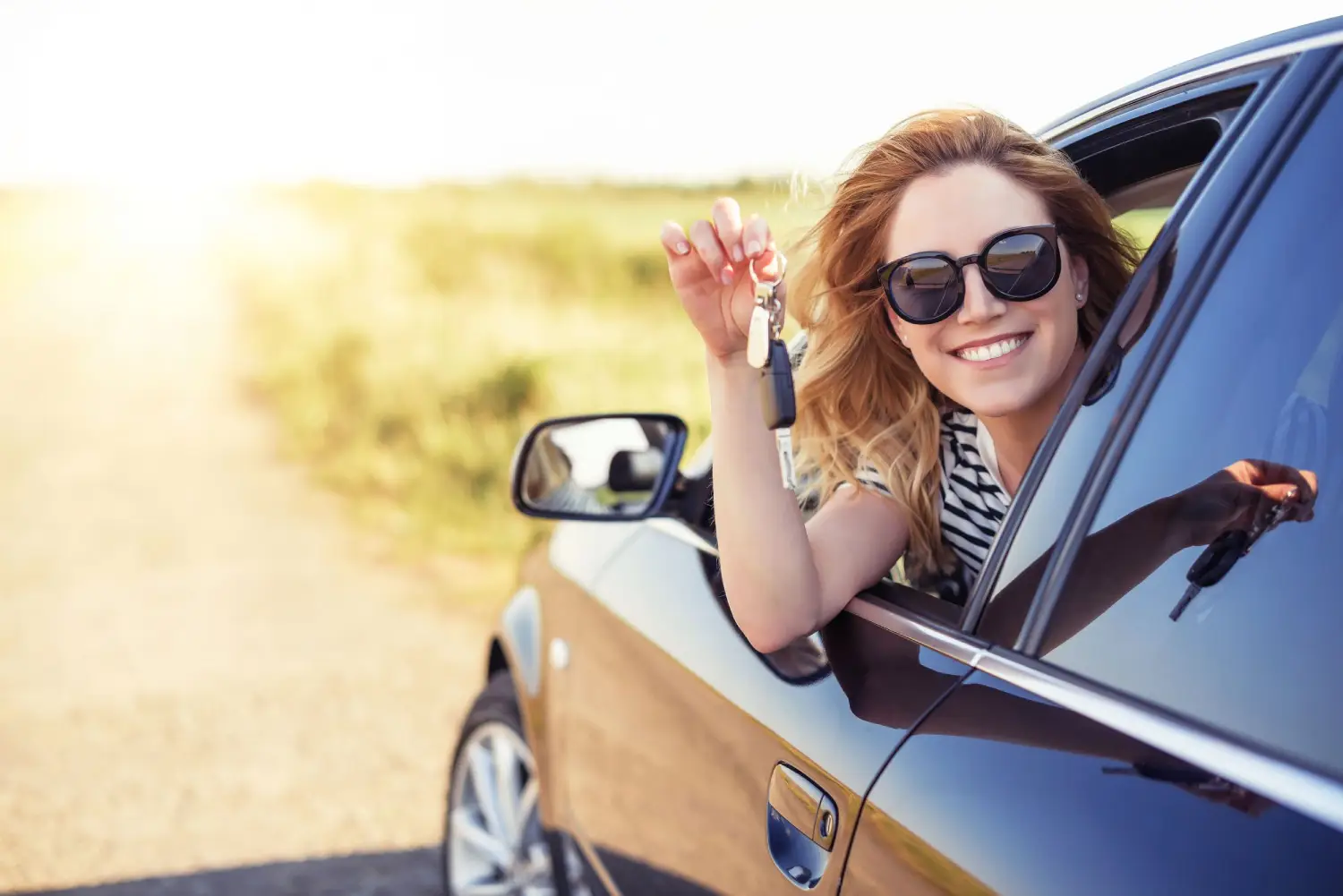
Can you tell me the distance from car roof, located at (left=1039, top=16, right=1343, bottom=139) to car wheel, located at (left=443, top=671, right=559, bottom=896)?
1.73 metres

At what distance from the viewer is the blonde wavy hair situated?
6.18ft

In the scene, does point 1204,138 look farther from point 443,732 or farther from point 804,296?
point 443,732

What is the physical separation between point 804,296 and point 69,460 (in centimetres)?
1148

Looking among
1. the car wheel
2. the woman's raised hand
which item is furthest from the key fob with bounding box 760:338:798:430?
the car wheel

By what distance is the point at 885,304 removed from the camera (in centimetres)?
204

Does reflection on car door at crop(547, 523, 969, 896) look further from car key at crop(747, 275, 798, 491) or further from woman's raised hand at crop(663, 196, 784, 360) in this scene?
woman's raised hand at crop(663, 196, 784, 360)

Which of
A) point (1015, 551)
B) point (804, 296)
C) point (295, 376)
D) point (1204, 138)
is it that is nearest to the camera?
point (1015, 551)

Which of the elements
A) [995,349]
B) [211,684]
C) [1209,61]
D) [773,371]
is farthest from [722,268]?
[211,684]

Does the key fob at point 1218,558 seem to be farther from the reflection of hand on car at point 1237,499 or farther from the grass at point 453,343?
the grass at point 453,343

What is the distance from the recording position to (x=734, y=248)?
1638 millimetres

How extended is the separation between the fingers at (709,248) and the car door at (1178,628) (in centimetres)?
45

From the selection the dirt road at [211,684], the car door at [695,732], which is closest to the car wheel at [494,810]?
the car door at [695,732]

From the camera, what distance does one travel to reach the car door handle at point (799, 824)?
1.51 meters

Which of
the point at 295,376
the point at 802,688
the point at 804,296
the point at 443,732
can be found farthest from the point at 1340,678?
the point at 295,376
